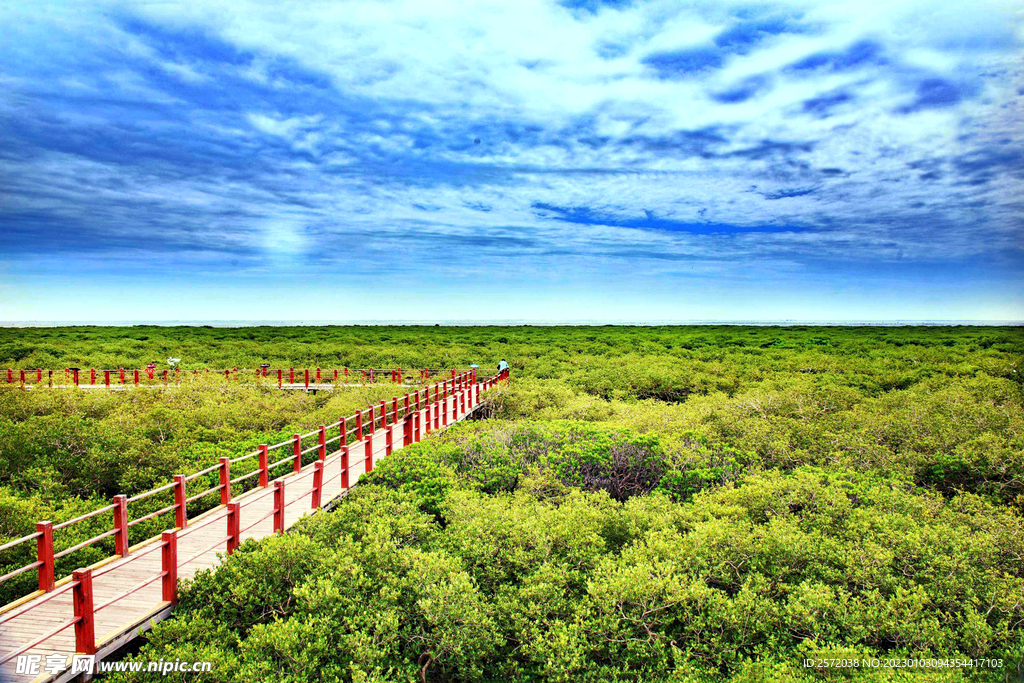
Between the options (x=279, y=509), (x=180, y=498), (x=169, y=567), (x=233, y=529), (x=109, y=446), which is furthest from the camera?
(x=109, y=446)

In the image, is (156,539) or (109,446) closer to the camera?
(156,539)

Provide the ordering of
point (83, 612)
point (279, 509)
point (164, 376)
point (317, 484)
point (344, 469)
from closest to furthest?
point (83, 612) < point (279, 509) < point (317, 484) < point (344, 469) < point (164, 376)

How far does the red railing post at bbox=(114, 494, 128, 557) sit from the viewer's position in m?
5.79

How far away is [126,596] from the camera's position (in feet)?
19.3

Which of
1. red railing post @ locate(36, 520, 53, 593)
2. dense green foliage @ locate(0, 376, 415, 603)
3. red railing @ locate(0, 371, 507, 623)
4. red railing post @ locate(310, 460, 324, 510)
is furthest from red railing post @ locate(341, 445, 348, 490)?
red railing post @ locate(36, 520, 53, 593)

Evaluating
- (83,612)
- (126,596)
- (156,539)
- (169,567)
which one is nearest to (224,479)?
(156,539)

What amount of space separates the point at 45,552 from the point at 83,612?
667mm

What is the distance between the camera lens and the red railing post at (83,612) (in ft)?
15.9

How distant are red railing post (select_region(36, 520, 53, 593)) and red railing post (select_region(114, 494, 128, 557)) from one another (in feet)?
2.00

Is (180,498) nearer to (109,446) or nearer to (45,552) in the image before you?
(45,552)

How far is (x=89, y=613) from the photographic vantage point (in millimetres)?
4887

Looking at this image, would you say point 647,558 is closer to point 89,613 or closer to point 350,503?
point 350,503

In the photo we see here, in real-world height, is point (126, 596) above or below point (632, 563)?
above

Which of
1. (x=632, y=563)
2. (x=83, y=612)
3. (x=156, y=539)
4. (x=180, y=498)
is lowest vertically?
(x=632, y=563)
